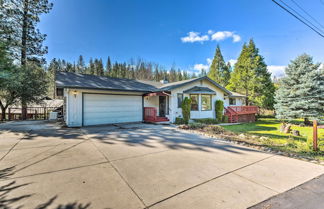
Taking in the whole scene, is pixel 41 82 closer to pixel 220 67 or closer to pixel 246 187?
→ pixel 246 187

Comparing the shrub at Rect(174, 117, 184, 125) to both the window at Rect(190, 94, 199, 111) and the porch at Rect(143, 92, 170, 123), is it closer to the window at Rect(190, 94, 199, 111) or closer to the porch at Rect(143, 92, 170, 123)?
the porch at Rect(143, 92, 170, 123)

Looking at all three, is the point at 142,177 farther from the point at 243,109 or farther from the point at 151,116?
the point at 243,109

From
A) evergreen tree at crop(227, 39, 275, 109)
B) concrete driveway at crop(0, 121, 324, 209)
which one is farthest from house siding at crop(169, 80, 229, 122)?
concrete driveway at crop(0, 121, 324, 209)

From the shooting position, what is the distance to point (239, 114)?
14.4 meters

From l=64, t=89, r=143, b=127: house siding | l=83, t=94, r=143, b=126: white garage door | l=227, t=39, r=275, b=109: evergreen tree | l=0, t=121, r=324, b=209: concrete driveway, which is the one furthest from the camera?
l=227, t=39, r=275, b=109: evergreen tree

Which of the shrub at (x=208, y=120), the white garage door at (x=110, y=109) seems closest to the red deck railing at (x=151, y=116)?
the white garage door at (x=110, y=109)

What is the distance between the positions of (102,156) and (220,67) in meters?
27.7

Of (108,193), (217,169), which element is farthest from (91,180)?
(217,169)

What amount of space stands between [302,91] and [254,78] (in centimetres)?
696

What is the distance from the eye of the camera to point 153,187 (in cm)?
258

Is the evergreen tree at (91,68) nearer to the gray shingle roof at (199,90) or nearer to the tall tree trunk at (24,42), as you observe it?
the tall tree trunk at (24,42)

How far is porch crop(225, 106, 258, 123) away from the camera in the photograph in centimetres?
1401

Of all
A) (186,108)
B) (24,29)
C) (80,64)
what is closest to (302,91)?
(186,108)

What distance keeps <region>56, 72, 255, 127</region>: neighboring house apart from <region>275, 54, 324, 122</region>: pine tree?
444 cm
